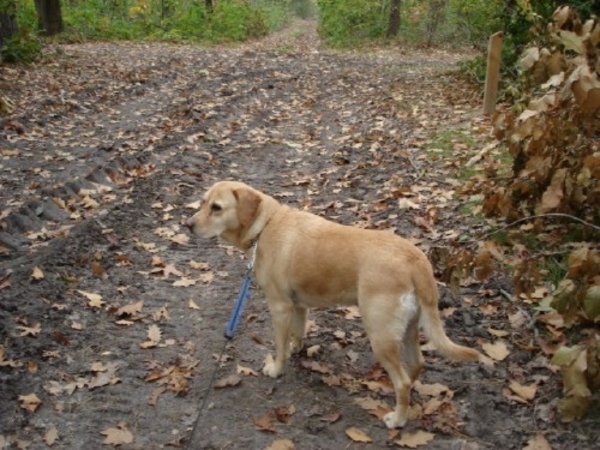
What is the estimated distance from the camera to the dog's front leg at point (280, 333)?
4.49 m

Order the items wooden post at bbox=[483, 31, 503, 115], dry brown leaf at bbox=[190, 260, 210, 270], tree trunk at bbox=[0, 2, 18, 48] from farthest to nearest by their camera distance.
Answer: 1. tree trunk at bbox=[0, 2, 18, 48]
2. wooden post at bbox=[483, 31, 503, 115]
3. dry brown leaf at bbox=[190, 260, 210, 270]

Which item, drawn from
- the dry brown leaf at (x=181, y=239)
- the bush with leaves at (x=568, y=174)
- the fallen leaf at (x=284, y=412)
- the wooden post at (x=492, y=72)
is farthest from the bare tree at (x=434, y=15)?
the fallen leaf at (x=284, y=412)

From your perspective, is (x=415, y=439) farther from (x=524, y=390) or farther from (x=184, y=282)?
(x=184, y=282)

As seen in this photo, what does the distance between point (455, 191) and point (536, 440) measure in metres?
4.31

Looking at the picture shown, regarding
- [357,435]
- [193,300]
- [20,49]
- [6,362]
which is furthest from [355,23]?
→ [357,435]

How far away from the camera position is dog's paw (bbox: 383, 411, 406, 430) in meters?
4.06

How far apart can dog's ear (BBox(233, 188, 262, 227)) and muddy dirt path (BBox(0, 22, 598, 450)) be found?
1.23 meters

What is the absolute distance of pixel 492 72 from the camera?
10.7 meters

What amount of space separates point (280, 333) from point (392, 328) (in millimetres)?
1091

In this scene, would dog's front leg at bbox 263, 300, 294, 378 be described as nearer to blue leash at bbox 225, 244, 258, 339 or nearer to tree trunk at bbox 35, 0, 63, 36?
blue leash at bbox 225, 244, 258, 339

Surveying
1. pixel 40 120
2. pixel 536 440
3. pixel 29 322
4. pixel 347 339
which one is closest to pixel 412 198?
pixel 347 339

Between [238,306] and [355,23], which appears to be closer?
[238,306]

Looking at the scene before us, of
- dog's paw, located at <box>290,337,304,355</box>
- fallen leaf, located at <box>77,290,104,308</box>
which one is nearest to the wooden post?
dog's paw, located at <box>290,337,304,355</box>

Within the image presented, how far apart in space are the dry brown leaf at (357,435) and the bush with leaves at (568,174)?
1.28 meters
